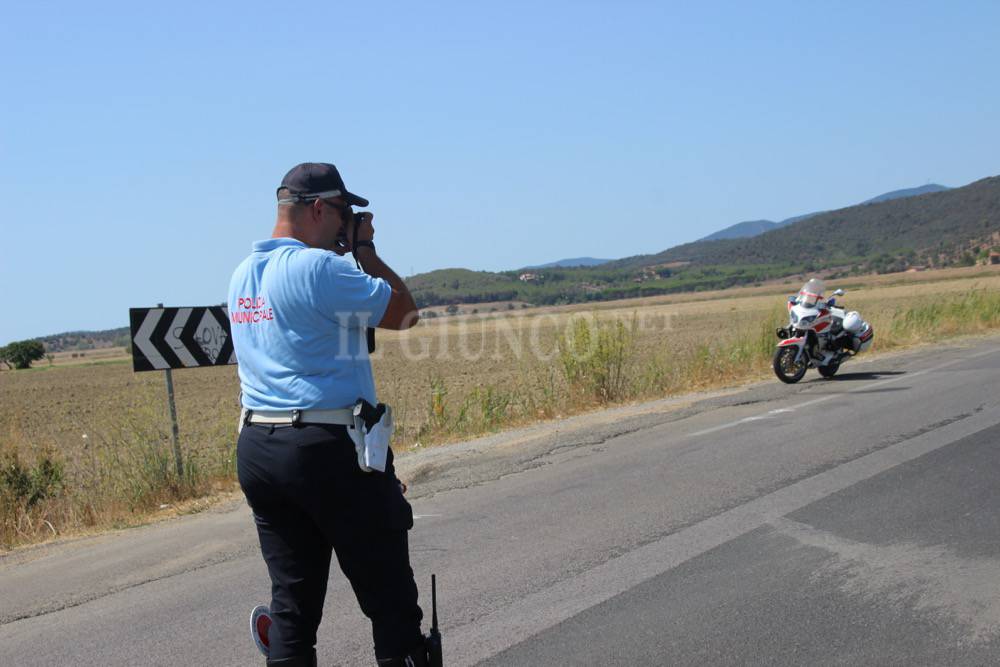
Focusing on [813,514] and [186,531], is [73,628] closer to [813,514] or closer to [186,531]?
[186,531]

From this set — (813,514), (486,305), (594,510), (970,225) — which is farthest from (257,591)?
(970,225)

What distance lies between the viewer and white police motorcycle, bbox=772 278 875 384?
1491 cm

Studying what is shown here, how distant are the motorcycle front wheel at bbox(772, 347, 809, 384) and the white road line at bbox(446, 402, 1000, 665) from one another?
6.21 metres

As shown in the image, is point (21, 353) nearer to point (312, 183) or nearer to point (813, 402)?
point (813, 402)

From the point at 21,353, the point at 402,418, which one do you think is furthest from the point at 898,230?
the point at 402,418

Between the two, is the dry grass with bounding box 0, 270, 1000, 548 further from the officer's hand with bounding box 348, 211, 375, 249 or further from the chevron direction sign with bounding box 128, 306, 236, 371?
the officer's hand with bounding box 348, 211, 375, 249

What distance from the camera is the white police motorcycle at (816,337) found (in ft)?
48.9

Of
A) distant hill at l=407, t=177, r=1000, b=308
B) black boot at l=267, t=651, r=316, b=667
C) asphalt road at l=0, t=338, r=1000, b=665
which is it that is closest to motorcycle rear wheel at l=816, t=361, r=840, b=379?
asphalt road at l=0, t=338, r=1000, b=665

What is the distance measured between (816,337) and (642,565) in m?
10.3

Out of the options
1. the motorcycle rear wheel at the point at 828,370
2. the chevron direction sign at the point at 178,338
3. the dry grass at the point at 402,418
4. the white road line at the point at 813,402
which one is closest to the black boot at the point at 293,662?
Result: the dry grass at the point at 402,418

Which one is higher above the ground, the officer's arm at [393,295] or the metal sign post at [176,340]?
the officer's arm at [393,295]

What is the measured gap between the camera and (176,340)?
9805 mm

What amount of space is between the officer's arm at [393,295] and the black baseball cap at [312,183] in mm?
238

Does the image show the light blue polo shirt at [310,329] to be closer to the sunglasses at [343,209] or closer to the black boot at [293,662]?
the sunglasses at [343,209]
